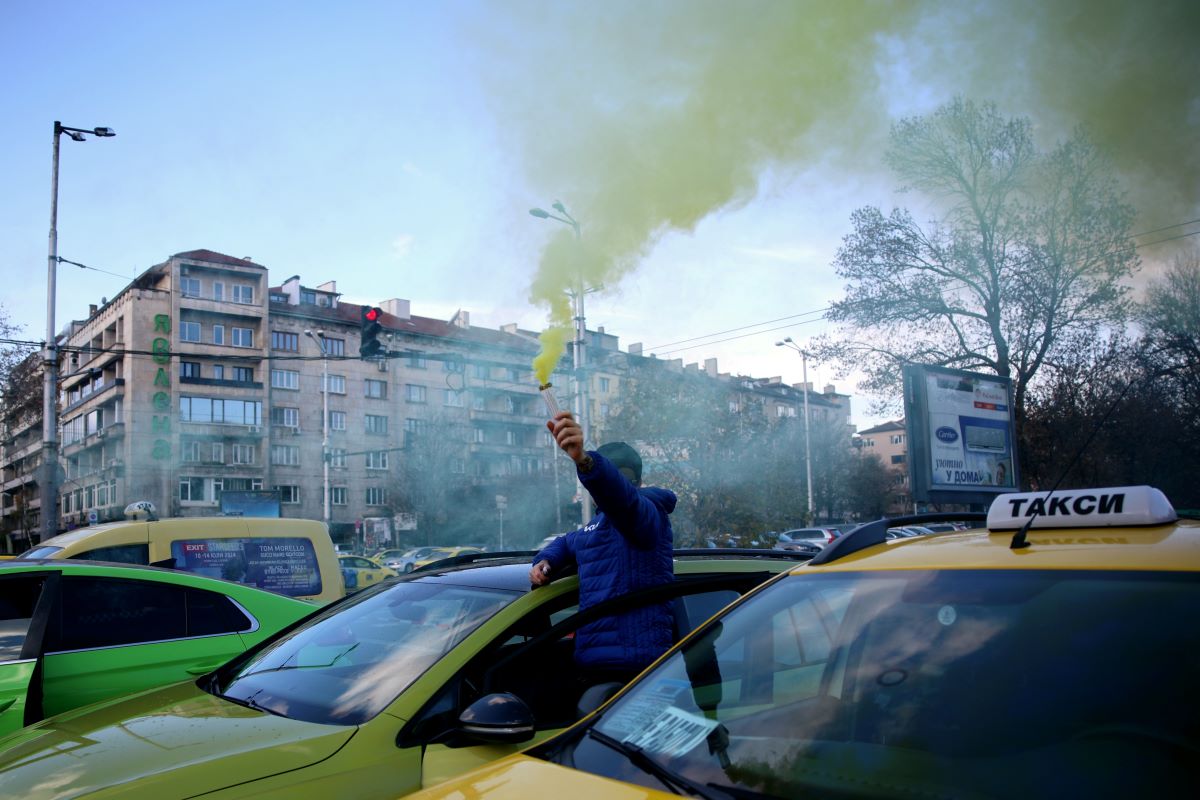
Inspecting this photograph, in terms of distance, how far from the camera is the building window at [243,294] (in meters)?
49.3

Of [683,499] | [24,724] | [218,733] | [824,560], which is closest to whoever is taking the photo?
[824,560]

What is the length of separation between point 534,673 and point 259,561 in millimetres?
5769

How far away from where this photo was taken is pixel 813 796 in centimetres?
188

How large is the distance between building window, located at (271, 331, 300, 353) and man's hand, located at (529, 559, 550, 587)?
51.3 metres

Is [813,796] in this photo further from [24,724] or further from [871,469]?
[871,469]

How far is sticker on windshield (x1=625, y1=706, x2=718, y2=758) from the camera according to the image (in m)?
2.21

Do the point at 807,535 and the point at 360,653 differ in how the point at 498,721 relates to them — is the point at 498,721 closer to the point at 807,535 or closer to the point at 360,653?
the point at 360,653

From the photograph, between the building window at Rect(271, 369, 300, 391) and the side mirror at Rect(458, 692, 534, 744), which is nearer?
the side mirror at Rect(458, 692, 534, 744)

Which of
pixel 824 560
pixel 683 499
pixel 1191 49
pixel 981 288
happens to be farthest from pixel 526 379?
pixel 824 560

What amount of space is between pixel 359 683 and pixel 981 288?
21.5 meters

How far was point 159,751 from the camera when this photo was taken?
2.87 meters

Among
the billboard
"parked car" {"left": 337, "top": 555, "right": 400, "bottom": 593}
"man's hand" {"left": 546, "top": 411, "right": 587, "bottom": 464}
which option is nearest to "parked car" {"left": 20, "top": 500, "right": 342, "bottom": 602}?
"man's hand" {"left": 546, "top": 411, "right": 587, "bottom": 464}

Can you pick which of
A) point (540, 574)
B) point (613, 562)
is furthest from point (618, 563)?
point (540, 574)

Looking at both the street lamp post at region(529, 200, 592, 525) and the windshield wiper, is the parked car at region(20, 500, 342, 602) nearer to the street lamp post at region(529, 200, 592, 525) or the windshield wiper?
the street lamp post at region(529, 200, 592, 525)
